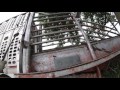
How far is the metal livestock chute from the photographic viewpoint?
11.9 feet

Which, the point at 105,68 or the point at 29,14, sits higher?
the point at 29,14

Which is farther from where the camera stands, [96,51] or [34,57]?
[96,51]

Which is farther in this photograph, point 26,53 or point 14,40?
point 14,40

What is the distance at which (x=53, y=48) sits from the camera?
13.4 feet

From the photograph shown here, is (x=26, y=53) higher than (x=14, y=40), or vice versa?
(x=14, y=40)

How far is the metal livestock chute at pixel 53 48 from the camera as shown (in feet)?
11.9

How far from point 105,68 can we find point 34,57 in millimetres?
1439

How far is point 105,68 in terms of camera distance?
12.9 feet
